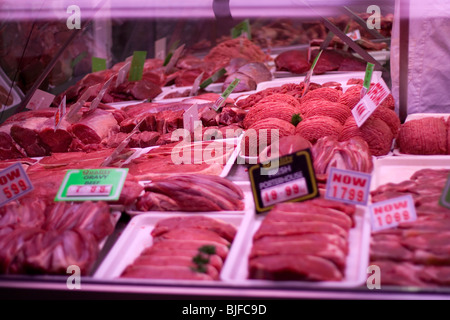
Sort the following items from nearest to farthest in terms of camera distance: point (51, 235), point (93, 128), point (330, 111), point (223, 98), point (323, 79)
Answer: point (51, 235)
point (330, 111)
point (93, 128)
point (223, 98)
point (323, 79)

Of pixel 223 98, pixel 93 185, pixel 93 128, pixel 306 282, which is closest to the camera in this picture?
pixel 306 282

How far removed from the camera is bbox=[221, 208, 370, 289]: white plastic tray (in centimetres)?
176

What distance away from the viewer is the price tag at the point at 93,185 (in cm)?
236

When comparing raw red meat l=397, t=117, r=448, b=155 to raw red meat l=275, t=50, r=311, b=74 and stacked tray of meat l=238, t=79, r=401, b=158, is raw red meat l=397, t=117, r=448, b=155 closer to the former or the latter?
stacked tray of meat l=238, t=79, r=401, b=158

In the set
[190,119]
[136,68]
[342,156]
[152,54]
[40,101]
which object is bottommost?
[342,156]

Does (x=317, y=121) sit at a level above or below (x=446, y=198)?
above

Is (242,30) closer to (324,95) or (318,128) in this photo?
(324,95)

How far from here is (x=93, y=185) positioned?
2408mm

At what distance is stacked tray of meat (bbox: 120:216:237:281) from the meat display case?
79 millimetres

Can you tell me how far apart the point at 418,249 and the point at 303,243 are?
41cm

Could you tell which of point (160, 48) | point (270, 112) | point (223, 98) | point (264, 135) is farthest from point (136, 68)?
point (264, 135)

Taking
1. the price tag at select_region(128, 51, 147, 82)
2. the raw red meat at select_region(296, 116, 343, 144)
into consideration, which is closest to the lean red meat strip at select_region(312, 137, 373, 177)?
the raw red meat at select_region(296, 116, 343, 144)

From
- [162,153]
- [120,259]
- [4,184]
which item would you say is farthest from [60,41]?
[120,259]

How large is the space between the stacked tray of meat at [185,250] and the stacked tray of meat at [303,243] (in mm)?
156
